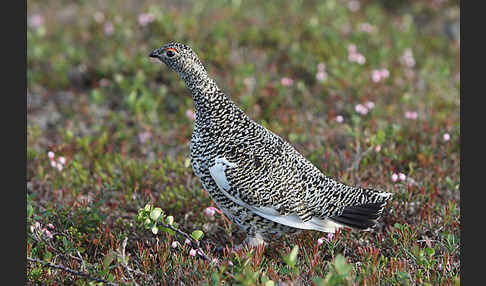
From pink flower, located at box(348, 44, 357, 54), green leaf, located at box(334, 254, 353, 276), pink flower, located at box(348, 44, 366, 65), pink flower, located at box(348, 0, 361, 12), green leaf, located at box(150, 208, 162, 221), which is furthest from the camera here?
pink flower, located at box(348, 0, 361, 12)

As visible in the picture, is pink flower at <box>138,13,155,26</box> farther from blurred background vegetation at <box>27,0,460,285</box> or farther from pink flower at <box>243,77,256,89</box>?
pink flower at <box>243,77,256,89</box>

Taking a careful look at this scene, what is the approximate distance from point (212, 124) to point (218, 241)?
127cm

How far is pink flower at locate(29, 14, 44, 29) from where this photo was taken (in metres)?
9.55

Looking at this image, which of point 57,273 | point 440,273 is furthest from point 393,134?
point 57,273

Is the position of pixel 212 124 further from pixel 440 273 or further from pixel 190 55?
pixel 440 273

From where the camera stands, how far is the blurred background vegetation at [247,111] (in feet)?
15.7

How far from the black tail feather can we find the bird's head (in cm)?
177

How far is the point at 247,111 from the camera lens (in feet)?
23.9

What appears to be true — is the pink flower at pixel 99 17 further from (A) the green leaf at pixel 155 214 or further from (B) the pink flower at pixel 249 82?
(A) the green leaf at pixel 155 214

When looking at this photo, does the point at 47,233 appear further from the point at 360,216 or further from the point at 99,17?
the point at 99,17

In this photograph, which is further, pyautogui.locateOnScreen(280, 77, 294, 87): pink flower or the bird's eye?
pyautogui.locateOnScreen(280, 77, 294, 87): pink flower

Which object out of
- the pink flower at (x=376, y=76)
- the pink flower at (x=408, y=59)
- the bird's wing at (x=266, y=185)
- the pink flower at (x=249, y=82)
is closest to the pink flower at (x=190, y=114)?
the pink flower at (x=249, y=82)

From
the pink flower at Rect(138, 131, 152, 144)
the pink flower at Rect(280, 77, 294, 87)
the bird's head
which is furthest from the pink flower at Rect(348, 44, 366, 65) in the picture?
the bird's head

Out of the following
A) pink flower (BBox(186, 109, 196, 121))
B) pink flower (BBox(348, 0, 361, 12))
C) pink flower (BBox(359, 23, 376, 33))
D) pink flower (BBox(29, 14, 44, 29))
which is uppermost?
pink flower (BBox(348, 0, 361, 12))
